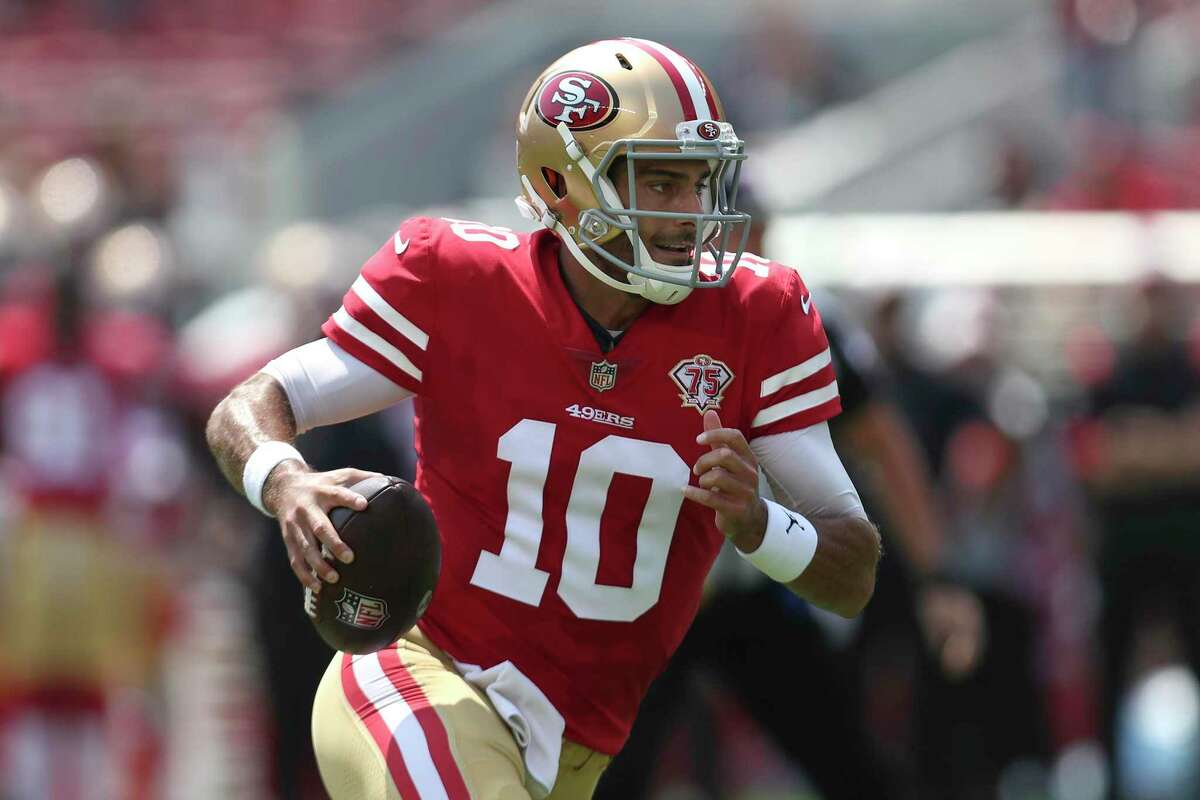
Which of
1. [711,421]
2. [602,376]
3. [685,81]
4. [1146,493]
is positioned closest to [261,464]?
[602,376]

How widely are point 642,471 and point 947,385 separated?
170 inches

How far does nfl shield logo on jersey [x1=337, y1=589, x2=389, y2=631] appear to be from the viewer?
317 centimetres

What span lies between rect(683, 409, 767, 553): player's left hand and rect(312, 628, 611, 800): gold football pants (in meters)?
0.56

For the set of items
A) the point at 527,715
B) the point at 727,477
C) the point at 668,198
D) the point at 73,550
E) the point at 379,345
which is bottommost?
the point at 73,550

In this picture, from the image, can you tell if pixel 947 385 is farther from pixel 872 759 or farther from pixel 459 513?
pixel 459 513

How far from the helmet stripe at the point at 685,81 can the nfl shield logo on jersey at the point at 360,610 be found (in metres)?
1.03

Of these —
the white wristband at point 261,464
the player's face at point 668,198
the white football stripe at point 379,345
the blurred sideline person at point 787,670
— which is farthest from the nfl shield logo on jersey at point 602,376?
the blurred sideline person at point 787,670

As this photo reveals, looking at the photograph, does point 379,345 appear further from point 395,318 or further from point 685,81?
point 685,81

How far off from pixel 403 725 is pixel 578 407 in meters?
0.62

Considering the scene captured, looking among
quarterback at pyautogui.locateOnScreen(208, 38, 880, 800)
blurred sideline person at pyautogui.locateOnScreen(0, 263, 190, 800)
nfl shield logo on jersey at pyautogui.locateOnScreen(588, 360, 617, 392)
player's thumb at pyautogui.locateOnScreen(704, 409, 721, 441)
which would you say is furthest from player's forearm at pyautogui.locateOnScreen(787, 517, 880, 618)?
blurred sideline person at pyautogui.locateOnScreen(0, 263, 190, 800)

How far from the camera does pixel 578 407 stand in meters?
3.50

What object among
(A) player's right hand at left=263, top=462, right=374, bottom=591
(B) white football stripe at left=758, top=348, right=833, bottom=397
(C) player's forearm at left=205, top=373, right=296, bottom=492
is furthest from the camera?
(B) white football stripe at left=758, top=348, right=833, bottom=397

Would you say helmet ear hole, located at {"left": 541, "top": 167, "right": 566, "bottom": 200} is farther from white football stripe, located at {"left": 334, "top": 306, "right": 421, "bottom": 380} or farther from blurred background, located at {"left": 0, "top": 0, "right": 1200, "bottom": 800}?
blurred background, located at {"left": 0, "top": 0, "right": 1200, "bottom": 800}

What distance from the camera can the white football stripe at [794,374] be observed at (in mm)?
3547
